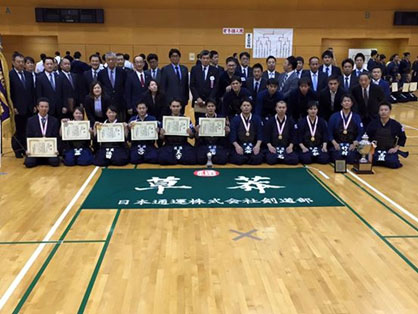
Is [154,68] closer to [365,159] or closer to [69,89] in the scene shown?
[69,89]

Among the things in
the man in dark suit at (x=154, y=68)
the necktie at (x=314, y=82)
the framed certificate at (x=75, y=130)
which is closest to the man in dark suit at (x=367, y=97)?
the necktie at (x=314, y=82)

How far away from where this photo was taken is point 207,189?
6.25 m

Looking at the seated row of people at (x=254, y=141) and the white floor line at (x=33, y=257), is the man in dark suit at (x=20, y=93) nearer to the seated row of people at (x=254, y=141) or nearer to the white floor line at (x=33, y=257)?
the seated row of people at (x=254, y=141)

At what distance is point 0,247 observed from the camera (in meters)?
4.45

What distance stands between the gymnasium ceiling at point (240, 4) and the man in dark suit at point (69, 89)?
31.5 ft

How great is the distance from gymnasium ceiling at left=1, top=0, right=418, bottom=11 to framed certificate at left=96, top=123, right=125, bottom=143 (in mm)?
10797

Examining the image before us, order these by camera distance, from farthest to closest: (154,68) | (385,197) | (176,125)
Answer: (154,68) → (176,125) → (385,197)

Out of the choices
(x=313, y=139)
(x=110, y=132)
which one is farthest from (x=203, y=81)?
(x=313, y=139)

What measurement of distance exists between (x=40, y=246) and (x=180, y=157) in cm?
356

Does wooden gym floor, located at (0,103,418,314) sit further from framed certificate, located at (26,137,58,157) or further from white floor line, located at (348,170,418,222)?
framed certificate, located at (26,137,58,157)

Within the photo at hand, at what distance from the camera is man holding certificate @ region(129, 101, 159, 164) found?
7.67m

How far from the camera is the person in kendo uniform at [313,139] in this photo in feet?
25.0

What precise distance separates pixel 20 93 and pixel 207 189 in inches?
165

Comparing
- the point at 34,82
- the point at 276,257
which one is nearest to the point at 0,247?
the point at 276,257
